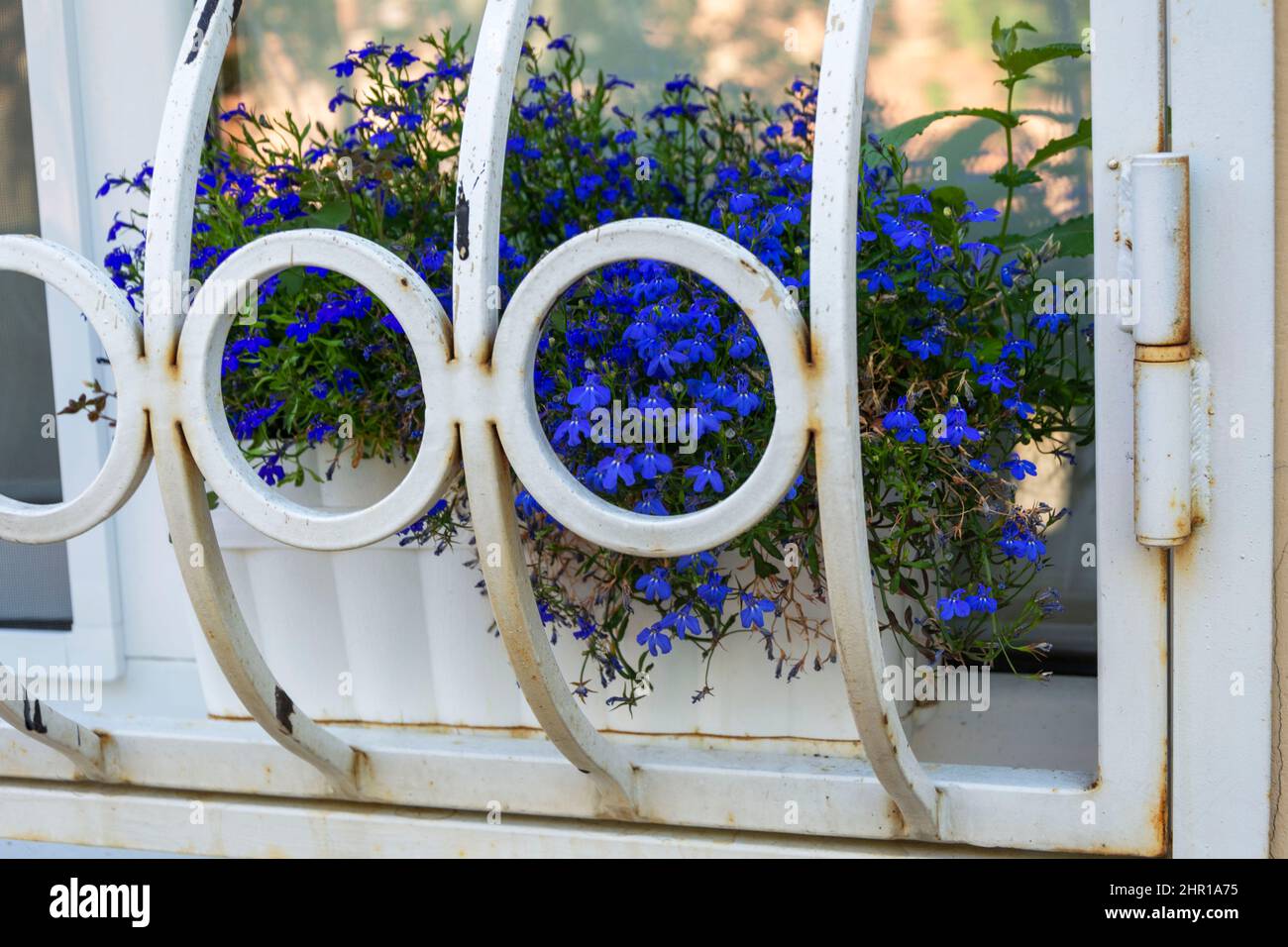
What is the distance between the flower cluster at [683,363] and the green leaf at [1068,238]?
10 mm

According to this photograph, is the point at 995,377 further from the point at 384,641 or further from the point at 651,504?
the point at 384,641

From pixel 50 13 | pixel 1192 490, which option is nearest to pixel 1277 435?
pixel 1192 490

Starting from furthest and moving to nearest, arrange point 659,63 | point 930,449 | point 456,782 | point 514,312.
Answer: point 659,63
point 456,782
point 930,449
point 514,312

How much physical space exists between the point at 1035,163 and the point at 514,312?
0.54m

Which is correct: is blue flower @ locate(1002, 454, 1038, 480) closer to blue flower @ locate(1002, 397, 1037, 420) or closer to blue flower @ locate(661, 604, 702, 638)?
blue flower @ locate(1002, 397, 1037, 420)

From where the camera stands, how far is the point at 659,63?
125 cm

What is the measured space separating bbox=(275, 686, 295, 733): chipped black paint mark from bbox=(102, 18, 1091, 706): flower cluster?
0.18 metres

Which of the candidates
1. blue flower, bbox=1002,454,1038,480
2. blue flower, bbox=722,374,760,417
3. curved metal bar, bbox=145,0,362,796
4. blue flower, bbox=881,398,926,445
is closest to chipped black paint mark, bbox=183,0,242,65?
curved metal bar, bbox=145,0,362,796

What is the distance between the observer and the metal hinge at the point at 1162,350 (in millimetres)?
816

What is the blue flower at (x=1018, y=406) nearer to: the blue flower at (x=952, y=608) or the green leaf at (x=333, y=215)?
the blue flower at (x=952, y=608)

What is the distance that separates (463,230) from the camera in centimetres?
84

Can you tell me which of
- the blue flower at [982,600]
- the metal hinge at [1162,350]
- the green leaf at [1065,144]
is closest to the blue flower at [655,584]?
the blue flower at [982,600]

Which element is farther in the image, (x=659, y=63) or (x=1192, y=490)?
(x=659, y=63)

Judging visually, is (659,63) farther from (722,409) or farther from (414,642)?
(414,642)
